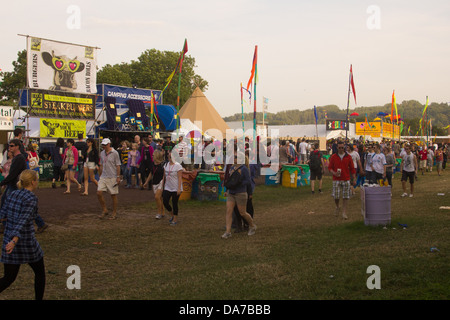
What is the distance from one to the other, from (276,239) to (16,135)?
566 cm

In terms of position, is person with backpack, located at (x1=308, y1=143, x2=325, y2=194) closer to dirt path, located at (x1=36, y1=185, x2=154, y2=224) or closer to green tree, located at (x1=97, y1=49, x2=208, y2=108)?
dirt path, located at (x1=36, y1=185, x2=154, y2=224)

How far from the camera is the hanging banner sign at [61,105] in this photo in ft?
63.9

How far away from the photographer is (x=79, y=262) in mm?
7473

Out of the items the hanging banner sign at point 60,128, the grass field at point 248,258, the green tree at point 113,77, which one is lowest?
the grass field at point 248,258

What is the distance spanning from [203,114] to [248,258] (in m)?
26.9

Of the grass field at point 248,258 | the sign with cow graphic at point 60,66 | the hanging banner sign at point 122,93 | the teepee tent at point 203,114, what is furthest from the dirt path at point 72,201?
the teepee tent at point 203,114

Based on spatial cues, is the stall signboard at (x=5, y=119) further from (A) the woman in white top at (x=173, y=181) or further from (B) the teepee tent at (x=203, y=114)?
(B) the teepee tent at (x=203, y=114)

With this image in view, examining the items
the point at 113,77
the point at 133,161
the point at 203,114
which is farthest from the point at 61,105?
the point at 113,77

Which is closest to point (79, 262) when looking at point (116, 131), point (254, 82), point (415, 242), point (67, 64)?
point (415, 242)

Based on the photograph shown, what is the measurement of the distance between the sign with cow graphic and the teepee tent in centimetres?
1284

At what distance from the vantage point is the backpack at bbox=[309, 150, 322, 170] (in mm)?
17281

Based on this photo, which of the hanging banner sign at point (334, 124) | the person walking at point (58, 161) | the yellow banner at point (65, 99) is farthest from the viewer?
the hanging banner sign at point (334, 124)

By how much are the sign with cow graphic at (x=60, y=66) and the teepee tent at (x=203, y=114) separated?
12841mm
